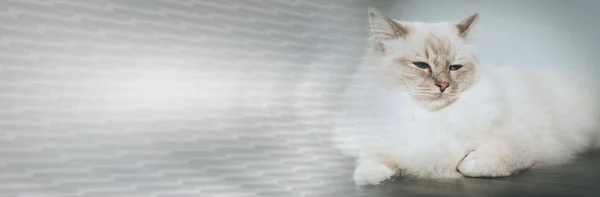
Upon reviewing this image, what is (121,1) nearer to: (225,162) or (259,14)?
(259,14)

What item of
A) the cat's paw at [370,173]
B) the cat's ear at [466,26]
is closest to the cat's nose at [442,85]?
the cat's ear at [466,26]

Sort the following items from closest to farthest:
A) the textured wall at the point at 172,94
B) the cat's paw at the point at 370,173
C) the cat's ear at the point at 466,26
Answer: the textured wall at the point at 172,94
the cat's paw at the point at 370,173
the cat's ear at the point at 466,26

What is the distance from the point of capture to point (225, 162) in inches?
47.1

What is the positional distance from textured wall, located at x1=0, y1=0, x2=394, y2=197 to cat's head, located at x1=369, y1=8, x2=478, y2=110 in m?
0.06

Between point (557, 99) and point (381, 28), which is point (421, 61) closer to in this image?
point (381, 28)

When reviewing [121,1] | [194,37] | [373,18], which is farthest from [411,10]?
[121,1]

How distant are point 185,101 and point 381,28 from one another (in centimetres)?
55

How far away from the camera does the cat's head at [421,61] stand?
1.36 meters

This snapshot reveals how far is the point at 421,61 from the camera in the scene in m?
1.37

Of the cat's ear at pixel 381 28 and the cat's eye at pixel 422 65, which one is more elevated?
the cat's ear at pixel 381 28

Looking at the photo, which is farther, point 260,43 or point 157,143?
point 260,43

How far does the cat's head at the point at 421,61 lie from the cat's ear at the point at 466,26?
5 centimetres

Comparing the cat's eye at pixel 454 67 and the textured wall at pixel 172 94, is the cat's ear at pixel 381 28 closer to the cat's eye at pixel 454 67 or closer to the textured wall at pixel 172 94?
the textured wall at pixel 172 94

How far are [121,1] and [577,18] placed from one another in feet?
4.12
